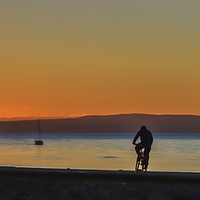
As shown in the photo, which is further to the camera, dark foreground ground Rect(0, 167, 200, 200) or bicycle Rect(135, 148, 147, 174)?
bicycle Rect(135, 148, 147, 174)

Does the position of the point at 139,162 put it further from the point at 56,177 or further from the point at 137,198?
the point at 137,198

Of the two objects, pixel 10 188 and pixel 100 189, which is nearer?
pixel 100 189

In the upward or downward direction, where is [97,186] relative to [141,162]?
downward

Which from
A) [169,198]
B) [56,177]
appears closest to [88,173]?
[56,177]

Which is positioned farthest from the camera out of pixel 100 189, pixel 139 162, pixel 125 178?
pixel 139 162

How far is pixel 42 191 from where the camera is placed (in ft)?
70.4

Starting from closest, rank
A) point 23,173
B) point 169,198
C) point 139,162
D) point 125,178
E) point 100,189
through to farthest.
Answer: point 169,198 → point 100,189 → point 125,178 → point 23,173 → point 139,162

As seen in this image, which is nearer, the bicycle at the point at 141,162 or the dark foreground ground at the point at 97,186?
the dark foreground ground at the point at 97,186

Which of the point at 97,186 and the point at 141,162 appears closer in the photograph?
the point at 97,186

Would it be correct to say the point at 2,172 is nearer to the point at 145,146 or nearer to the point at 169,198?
the point at 145,146

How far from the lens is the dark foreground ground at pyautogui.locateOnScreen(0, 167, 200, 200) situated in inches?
787

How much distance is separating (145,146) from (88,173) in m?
3.58

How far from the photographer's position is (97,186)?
21.2 meters

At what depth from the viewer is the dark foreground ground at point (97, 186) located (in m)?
20.0
